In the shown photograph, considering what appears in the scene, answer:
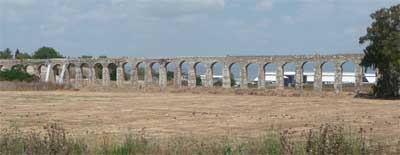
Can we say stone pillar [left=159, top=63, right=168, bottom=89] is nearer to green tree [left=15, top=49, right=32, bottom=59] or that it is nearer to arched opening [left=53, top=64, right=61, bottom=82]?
arched opening [left=53, top=64, right=61, bottom=82]

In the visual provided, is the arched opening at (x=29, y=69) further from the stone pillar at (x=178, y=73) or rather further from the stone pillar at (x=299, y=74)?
the stone pillar at (x=299, y=74)

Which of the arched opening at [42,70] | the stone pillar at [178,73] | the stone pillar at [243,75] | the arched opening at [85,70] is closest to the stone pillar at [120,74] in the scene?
the arched opening at [85,70]

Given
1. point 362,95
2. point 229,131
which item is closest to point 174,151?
point 229,131

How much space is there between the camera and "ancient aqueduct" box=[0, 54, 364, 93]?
55.2m

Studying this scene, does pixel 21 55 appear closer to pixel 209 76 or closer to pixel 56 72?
pixel 56 72

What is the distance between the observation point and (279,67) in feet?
193

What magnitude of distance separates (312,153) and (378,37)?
109 feet

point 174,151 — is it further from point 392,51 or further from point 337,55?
point 337,55

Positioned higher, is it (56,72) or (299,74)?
(56,72)

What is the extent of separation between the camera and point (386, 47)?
38.7 metres

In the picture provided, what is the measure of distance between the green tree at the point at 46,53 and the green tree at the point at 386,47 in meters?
59.4

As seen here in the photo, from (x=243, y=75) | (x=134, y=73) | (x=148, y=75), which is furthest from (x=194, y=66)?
(x=134, y=73)

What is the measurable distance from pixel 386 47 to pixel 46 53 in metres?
63.0

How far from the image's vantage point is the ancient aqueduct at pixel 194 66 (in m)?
55.2
